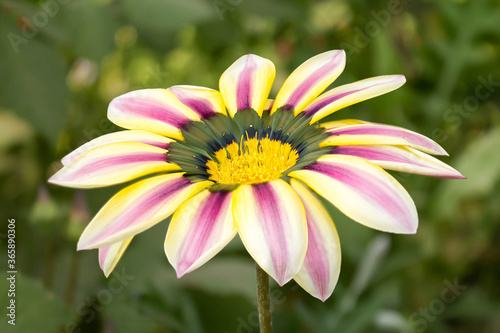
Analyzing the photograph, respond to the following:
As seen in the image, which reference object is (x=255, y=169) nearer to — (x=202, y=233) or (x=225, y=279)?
(x=202, y=233)

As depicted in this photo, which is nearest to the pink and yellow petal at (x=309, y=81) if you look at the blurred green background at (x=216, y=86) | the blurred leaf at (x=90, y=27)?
the blurred green background at (x=216, y=86)

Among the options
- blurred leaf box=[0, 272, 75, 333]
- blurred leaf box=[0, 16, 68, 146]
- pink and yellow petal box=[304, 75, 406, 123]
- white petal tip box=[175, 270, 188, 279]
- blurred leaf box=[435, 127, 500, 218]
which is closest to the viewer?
white petal tip box=[175, 270, 188, 279]

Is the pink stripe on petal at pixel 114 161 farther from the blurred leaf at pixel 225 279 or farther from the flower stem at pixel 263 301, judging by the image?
the blurred leaf at pixel 225 279

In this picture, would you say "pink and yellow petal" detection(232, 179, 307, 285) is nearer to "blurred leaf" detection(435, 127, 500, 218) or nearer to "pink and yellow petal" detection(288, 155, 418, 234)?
"pink and yellow petal" detection(288, 155, 418, 234)

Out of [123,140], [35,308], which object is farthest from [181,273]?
[35,308]

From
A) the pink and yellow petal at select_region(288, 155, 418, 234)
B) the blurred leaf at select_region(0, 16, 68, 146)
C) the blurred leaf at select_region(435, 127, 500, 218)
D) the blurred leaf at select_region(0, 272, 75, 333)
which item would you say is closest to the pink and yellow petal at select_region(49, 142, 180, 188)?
the pink and yellow petal at select_region(288, 155, 418, 234)

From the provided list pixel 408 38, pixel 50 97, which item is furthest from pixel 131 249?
pixel 408 38
